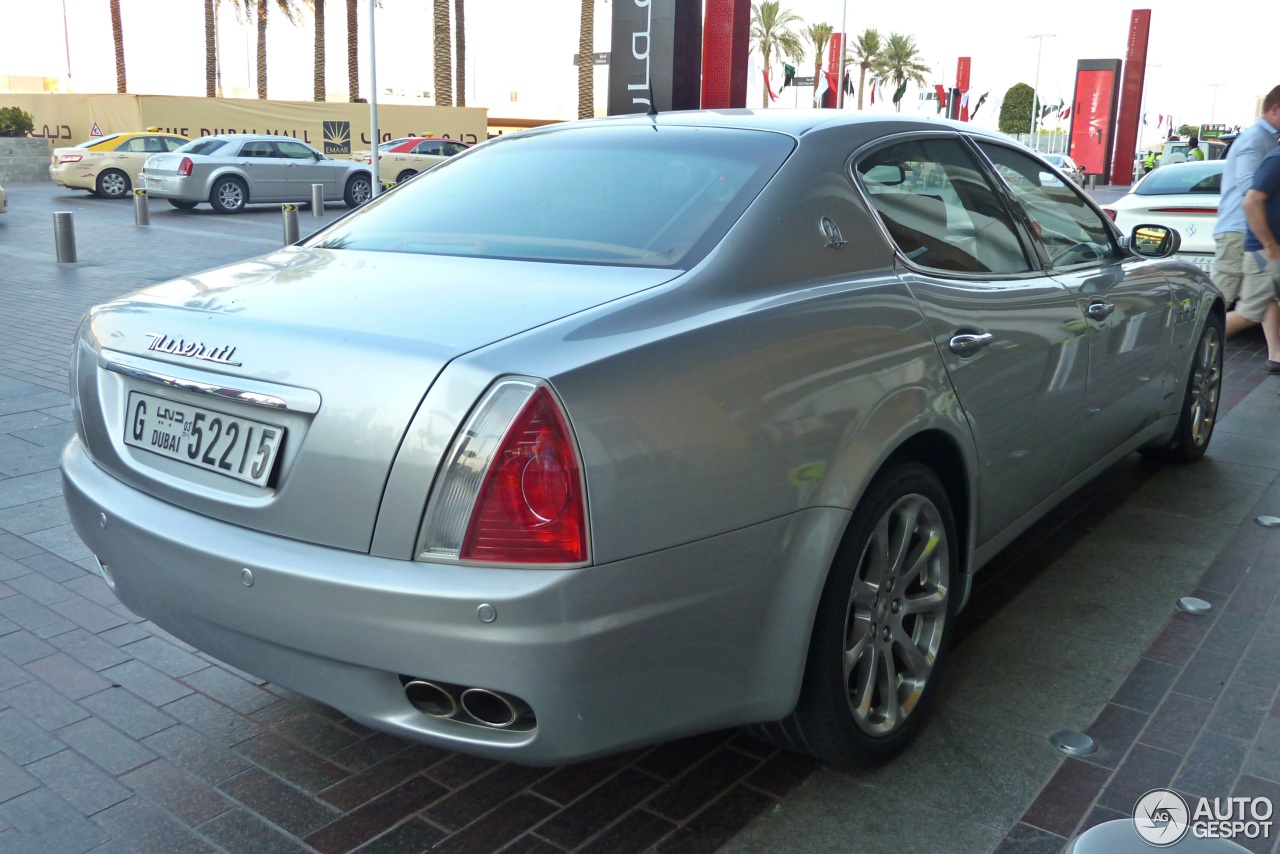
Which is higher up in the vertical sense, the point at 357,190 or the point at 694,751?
the point at 357,190

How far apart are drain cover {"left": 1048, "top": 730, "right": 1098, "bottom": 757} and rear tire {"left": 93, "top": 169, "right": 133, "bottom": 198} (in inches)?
992

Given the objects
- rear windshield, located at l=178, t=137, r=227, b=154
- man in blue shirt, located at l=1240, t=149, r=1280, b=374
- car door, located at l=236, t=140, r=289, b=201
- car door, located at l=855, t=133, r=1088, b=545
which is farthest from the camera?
car door, located at l=236, t=140, r=289, b=201

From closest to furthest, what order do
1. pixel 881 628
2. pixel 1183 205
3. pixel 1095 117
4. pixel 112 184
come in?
pixel 881 628 → pixel 1183 205 → pixel 112 184 → pixel 1095 117

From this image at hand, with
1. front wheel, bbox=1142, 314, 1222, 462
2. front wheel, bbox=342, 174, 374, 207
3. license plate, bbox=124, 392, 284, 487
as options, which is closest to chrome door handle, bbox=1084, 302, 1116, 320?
front wheel, bbox=1142, 314, 1222, 462

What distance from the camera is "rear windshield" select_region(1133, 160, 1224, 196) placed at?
33.7 feet

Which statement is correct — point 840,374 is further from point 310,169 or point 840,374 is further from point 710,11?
point 310,169

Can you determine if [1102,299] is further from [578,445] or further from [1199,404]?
[578,445]

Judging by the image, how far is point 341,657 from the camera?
7.02ft

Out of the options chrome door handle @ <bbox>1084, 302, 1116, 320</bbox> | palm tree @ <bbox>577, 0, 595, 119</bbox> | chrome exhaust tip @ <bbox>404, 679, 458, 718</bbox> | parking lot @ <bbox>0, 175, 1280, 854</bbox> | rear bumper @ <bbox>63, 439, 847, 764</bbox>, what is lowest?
parking lot @ <bbox>0, 175, 1280, 854</bbox>

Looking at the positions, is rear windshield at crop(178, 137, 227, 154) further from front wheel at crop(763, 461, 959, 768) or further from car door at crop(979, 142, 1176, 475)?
front wheel at crop(763, 461, 959, 768)

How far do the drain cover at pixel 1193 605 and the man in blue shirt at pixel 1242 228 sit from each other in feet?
12.9

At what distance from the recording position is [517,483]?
2.01 meters

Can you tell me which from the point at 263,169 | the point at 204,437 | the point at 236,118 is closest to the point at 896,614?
the point at 204,437

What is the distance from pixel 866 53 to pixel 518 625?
71559 mm
